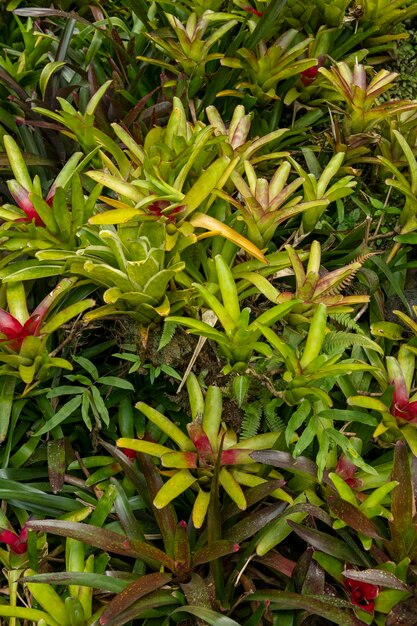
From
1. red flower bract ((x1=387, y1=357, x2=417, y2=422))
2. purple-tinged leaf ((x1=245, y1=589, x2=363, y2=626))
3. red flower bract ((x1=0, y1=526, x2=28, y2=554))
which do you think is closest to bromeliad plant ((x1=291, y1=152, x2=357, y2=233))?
red flower bract ((x1=387, y1=357, x2=417, y2=422))

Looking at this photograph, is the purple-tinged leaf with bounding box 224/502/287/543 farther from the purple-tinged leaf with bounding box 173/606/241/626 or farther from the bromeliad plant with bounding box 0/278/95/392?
the bromeliad plant with bounding box 0/278/95/392

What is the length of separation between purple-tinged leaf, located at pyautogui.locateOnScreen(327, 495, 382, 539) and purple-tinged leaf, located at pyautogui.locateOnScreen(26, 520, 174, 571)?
435mm

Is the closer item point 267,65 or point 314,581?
point 314,581

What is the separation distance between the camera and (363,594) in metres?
1.48

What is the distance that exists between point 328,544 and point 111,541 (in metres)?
0.55

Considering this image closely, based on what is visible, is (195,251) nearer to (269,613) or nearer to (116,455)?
(116,455)

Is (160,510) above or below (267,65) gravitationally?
below

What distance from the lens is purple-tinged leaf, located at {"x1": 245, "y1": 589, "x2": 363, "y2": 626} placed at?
140 cm

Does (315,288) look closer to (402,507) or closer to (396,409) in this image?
(396,409)

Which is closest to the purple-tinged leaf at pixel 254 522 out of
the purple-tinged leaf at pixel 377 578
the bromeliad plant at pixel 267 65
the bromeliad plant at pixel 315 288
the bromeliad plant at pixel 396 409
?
the purple-tinged leaf at pixel 377 578

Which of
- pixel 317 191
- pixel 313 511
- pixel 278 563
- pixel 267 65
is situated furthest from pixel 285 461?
pixel 267 65

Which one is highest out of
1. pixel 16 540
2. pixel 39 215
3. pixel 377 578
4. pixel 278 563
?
pixel 39 215

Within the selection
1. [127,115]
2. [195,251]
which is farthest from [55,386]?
[127,115]

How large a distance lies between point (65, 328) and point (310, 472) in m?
0.85
